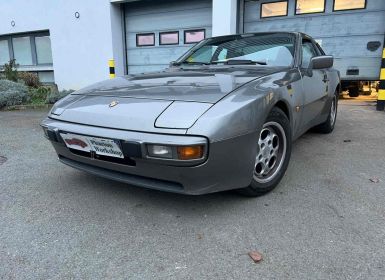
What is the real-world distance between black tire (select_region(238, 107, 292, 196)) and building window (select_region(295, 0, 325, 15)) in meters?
5.78

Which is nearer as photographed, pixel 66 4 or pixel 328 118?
pixel 328 118

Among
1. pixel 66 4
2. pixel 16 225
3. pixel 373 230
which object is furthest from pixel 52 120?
pixel 66 4

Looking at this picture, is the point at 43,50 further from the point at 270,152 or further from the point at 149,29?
the point at 270,152

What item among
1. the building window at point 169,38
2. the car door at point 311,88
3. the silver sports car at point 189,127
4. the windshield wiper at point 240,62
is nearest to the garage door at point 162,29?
the building window at point 169,38

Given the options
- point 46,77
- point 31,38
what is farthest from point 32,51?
point 46,77

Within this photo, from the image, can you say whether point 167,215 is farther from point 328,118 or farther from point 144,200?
point 328,118

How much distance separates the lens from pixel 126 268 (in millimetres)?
1711

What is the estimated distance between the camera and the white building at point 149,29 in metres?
7.23

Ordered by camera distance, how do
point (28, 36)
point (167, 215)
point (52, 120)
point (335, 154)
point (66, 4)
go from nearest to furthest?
point (167, 215), point (52, 120), point (335, 154), point (66, 4), point (28, 36)

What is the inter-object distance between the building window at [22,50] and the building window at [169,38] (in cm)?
540

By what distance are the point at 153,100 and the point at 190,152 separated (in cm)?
51

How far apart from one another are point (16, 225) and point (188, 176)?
45.6 inches

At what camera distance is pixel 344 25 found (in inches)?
285

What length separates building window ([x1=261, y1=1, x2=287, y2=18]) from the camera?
7.69 m
